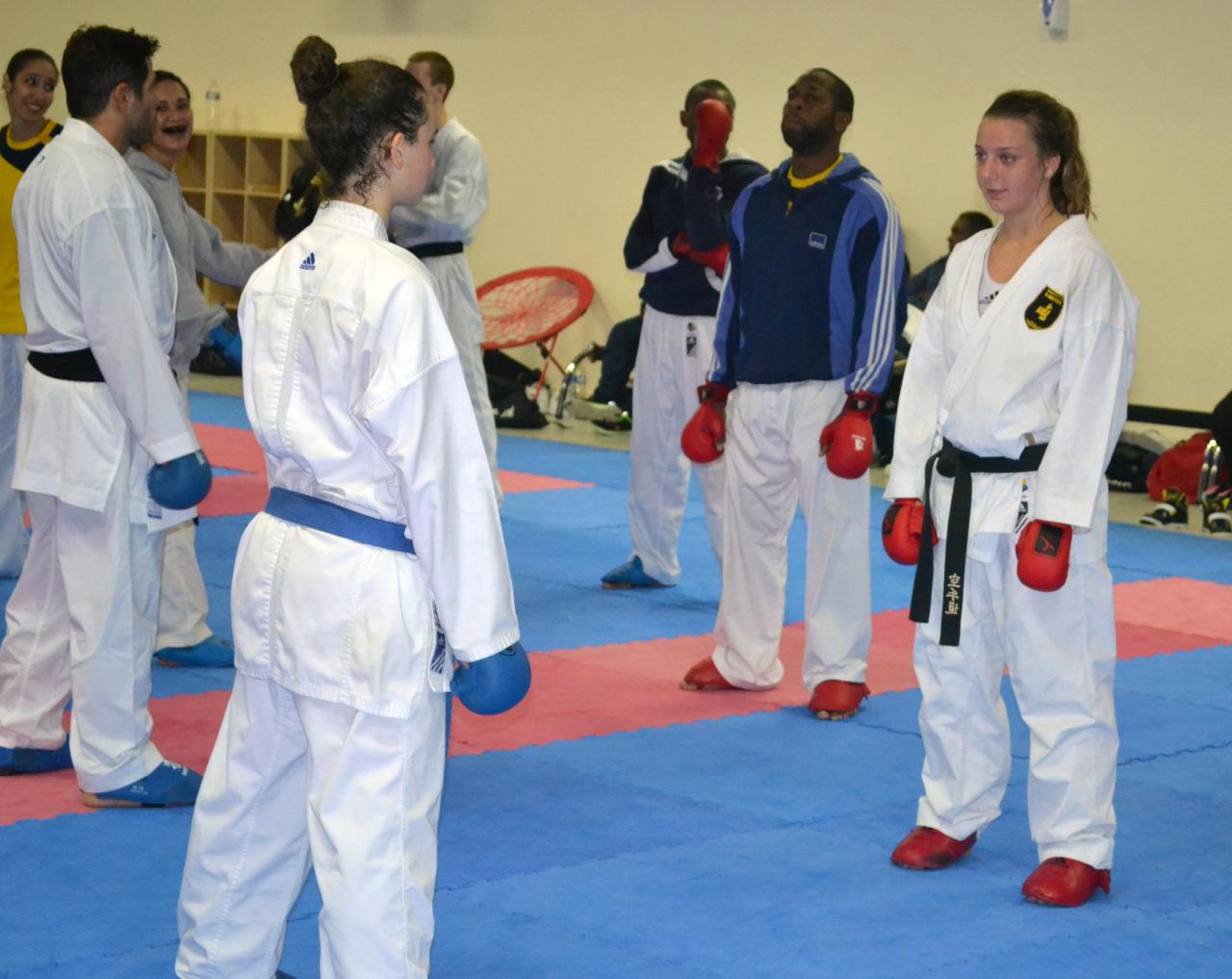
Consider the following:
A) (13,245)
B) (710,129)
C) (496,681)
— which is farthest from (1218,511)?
(496,681)

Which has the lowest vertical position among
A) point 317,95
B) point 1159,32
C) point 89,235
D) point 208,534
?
point 208,534

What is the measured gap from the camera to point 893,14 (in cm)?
1107

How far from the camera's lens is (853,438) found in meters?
4.89

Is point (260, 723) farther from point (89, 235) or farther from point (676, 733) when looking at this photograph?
point (676, 733)

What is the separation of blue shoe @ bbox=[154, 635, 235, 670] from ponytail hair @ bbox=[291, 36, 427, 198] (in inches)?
123

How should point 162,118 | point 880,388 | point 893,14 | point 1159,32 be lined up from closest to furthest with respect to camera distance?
point 880,388 → point 162,118 → point 1159,32 → point 893,14

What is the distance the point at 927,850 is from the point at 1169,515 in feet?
17.9

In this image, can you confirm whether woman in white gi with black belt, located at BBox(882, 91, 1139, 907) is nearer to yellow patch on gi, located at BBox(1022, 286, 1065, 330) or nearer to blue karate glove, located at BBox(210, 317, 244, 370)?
yellow patch on gi, located at BBox(1022, 286, 1065, 330)

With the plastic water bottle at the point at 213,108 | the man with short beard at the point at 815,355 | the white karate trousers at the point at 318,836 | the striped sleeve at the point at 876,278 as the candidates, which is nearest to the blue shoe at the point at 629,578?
the man with short beard at the point at 815,355

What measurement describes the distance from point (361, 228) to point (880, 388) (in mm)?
2612

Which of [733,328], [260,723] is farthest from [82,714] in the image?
[733,328]

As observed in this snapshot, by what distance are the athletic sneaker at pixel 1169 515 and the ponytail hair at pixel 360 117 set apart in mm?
6931

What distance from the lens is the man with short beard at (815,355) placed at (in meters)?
5.10

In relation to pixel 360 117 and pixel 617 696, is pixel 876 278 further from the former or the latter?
pixel 360 117
